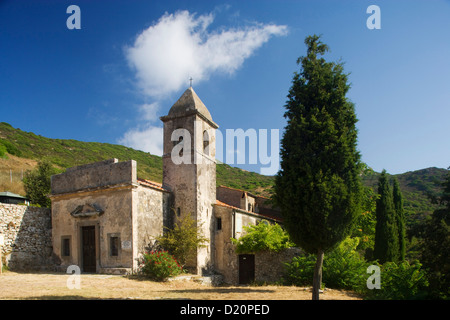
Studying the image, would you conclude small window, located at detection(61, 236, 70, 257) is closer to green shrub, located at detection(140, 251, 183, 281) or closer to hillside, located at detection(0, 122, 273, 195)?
green shrub, located at detection(140, 251, 183, 281)

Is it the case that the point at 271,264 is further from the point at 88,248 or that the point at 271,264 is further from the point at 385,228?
the point at 385,228

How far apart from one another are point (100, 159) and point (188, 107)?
43649 millimetres

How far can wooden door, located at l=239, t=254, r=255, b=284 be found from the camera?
72.2ft

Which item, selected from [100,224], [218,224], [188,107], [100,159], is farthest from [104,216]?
[100,159]

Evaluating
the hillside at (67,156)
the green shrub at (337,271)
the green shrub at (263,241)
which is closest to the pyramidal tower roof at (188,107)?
the green shrub at (263,241)

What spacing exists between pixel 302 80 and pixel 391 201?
1980 centimetres

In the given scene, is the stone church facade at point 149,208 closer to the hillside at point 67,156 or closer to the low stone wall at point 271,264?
the low stone wall at point 271,264

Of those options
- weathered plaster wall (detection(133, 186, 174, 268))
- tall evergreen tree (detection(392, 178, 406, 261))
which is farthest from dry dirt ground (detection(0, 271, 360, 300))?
tall evergreen tree (detection(392, 178, 406, 261))

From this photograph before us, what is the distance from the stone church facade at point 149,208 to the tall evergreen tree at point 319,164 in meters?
8.85

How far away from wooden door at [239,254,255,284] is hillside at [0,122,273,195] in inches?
828

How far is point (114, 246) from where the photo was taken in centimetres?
1867

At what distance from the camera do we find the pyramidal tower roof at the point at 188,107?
2222cm
